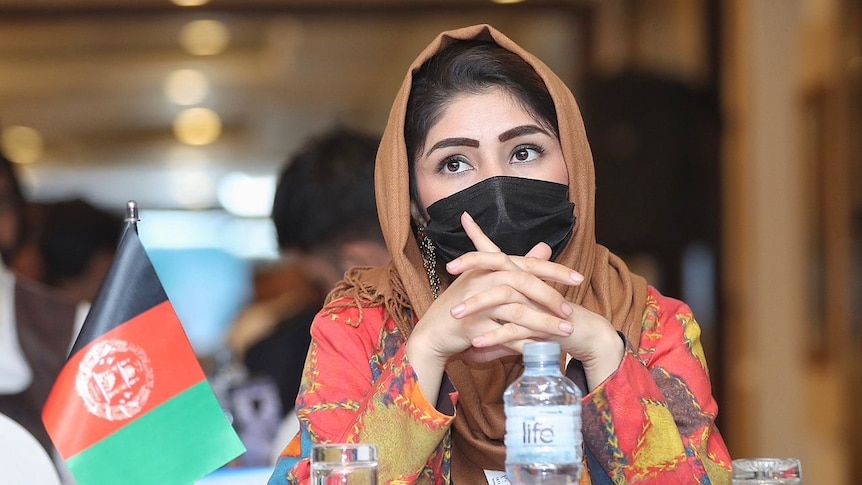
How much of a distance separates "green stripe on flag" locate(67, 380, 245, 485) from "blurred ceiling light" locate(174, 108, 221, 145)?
5.11 metres

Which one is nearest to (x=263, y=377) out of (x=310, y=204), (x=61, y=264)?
(x=310, y=204)

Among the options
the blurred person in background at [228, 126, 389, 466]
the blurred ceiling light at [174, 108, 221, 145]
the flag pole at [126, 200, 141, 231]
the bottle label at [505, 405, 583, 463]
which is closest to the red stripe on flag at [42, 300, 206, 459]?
the flag pole at [126, 200, 141, 231]

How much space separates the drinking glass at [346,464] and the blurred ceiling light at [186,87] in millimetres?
4865

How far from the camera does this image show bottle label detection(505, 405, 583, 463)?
4.15 feet

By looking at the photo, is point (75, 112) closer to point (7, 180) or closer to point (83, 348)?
point (7, 180)

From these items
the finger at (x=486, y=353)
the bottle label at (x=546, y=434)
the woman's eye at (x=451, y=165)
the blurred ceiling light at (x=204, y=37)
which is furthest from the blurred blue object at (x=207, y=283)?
the bottle label at (x=546, y=434)

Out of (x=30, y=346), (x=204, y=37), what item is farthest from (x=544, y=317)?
(x=204, y=37)

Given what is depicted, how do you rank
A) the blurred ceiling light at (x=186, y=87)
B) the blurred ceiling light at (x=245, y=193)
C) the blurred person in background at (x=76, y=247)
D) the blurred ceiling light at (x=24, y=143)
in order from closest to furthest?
the blurred person in background at (x=76, y=247) < the blurred ceiling light at (x=186, y=87) < the blurred ceiling light at (x=24, y=143) < the blurred ceiling light at (x=245, y=193)

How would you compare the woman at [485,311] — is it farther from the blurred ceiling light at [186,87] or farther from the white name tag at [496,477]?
the blurred ceiling light at [186,87]

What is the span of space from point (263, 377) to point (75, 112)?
343 cm

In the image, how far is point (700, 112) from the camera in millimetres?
4848

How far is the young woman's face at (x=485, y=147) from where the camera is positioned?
5.36 feet

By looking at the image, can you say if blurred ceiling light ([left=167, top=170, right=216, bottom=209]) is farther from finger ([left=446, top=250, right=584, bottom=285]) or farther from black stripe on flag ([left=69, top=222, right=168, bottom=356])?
finger ([left=446, top=250, right=584, bottom=285])

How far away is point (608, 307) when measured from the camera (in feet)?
5.38
